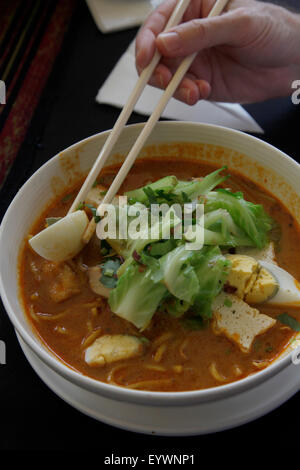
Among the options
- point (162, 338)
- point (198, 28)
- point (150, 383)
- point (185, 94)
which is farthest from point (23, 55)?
point (150, 383)

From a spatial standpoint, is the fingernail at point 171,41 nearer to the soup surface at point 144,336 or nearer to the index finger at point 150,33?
the index finger at point 150,33

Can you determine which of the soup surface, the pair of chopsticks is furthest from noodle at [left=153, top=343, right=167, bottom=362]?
the pair of chopsticks

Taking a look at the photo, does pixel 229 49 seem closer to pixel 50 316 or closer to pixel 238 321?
pixel 238 321

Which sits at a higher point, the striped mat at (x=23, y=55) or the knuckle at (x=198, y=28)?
the knuckle at (x=198, y=28)

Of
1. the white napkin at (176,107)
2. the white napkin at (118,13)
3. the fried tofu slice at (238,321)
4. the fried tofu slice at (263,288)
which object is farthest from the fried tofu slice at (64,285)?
the white napkin at (118,13)
